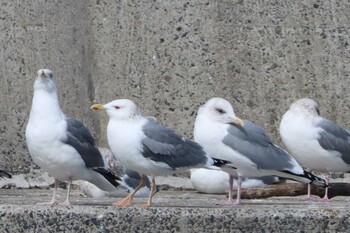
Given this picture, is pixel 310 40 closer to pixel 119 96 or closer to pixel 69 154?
pixel 119 96

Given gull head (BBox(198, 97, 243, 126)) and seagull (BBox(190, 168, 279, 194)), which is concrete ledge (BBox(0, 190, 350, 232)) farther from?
seagull (BBox(190, 168, 279, 194))

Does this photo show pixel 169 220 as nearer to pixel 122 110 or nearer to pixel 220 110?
pixel 122 110

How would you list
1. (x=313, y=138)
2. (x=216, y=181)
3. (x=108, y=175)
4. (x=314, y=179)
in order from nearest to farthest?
(x=108, y=175), (x=314, y=179), (x=313, y=138), (x=216, y=181)

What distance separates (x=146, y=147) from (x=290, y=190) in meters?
2.30

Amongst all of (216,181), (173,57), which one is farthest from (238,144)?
(173,57)

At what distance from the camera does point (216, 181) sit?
8.86 metres

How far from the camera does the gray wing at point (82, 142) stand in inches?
258

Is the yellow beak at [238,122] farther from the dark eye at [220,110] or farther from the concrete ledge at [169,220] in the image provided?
the concrete ledge at [169,220]

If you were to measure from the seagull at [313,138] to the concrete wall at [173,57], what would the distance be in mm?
1216

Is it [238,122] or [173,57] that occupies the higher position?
[173,57]

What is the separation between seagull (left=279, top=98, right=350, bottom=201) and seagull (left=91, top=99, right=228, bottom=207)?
1.52 metres

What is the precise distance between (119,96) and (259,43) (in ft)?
3.59

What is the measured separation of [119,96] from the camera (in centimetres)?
946

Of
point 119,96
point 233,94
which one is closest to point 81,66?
point 119,96
